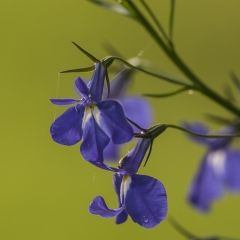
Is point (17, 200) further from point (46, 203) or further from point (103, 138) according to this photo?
point (103, 138)

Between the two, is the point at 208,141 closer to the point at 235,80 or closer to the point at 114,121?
the point at 235,80

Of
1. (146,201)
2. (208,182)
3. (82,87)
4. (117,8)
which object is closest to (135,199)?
(146,201)

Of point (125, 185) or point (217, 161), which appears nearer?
point (125, 185)

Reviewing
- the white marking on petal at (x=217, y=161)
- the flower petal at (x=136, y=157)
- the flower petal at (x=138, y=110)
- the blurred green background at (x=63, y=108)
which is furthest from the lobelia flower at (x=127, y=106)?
the blurred green background at (x=63, y=108)

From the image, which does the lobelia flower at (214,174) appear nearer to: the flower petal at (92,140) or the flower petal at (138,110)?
the flower petal at (138,110)

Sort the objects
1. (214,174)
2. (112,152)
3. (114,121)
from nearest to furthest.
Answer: (114,121) → (112,152) → (214,174)

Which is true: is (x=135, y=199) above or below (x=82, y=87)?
below

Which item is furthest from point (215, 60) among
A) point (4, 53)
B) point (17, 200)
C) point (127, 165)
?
point (127, 165)
